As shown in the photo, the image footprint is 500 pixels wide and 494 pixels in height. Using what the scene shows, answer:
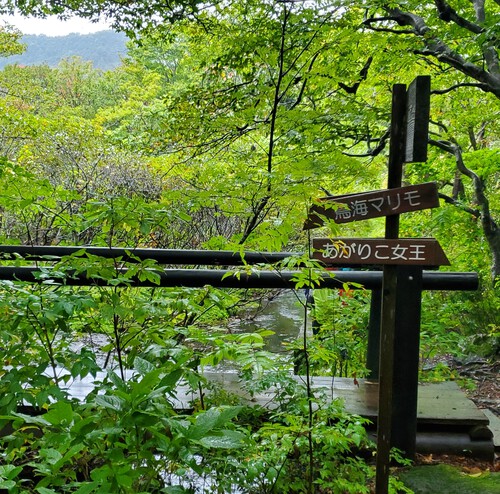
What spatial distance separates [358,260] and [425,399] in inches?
51.4

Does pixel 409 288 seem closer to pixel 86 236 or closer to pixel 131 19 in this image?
pixel 131 19

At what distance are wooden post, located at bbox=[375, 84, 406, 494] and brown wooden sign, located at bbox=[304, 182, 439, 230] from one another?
0.27 feet

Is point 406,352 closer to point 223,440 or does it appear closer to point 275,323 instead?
point 223,440

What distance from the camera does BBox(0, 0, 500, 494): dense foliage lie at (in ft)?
4.38

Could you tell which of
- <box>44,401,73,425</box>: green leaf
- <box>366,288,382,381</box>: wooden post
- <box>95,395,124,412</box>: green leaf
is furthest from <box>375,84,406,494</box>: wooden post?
<box>44,401,73,425</box>: green leaf

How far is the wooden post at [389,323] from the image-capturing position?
1930 mm

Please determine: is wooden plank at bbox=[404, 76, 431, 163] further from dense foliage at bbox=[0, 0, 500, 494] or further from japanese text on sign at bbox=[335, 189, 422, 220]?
dense foliage at bbox=[0, 0, 500, 494]

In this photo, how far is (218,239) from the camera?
2.80m

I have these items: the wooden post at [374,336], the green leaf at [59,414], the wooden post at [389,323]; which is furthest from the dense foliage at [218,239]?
the wooden post at [374,336]

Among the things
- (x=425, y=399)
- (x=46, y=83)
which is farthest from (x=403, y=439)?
(x=46, y=83)

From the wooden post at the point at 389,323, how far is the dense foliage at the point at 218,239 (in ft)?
0.37

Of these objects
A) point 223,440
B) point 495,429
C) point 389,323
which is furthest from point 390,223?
point 495,429

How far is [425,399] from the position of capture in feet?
9.06

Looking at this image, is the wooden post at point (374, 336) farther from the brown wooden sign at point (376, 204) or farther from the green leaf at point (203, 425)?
the green leaf at point (203, 425)
